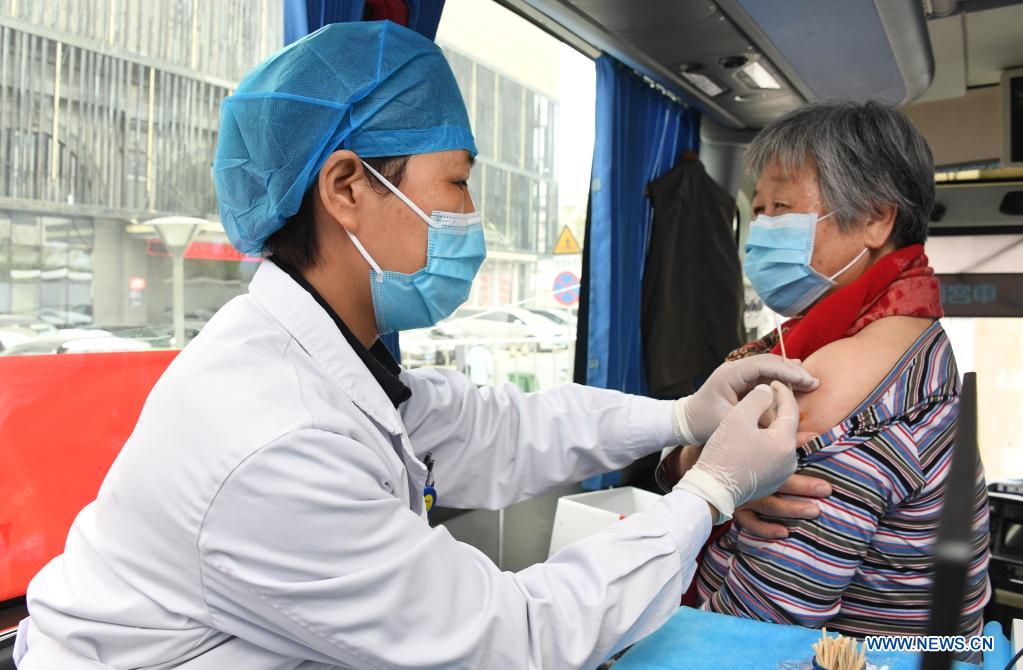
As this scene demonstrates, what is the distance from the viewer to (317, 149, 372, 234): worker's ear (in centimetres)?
121

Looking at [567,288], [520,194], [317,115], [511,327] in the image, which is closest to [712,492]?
[317,115]

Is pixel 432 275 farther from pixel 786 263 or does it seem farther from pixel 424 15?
pixel 424 15

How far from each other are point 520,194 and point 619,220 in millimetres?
544

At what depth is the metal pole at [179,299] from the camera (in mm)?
1899

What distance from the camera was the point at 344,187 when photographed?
1240mm

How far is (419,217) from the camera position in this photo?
129 centimetres

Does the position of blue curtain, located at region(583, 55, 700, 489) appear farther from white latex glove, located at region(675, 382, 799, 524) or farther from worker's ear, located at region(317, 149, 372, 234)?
worker's ear, located at region(317, 149, 372, 234)

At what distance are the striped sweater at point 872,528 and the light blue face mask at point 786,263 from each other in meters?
0.33

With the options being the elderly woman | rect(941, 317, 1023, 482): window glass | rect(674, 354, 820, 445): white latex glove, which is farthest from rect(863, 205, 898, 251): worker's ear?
rect(941, 317, 1023, 482): window glass

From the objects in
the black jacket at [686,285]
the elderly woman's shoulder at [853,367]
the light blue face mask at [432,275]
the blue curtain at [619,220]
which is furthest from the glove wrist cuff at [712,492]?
the black jacket at [686,285]

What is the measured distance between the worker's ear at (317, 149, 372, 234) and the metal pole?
86cm

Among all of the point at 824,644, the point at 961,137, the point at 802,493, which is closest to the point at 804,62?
the point at 961,137

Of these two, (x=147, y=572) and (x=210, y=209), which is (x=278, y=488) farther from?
(x=210, y=209)

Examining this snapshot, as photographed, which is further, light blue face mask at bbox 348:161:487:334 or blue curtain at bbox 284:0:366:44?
blue curtain at bbox 284:0:366:44
